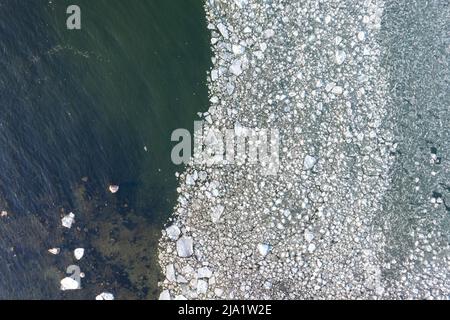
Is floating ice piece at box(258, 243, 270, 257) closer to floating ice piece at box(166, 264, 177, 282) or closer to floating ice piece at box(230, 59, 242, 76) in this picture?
floating ice piece at box(166, 264, 177, 282)

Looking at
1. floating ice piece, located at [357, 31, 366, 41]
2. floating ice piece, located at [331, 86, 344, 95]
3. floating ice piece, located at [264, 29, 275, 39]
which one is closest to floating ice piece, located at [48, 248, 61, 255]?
floating ice piece, located at [264, 29, 275, 39]

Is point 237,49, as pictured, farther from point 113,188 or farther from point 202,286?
point 202,286

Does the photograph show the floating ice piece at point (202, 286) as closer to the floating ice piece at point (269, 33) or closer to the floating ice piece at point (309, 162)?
the floating ice piece at point (309, 162)

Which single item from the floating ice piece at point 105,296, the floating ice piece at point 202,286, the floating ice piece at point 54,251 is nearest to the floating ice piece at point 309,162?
the floating ice piece at point 202,286
